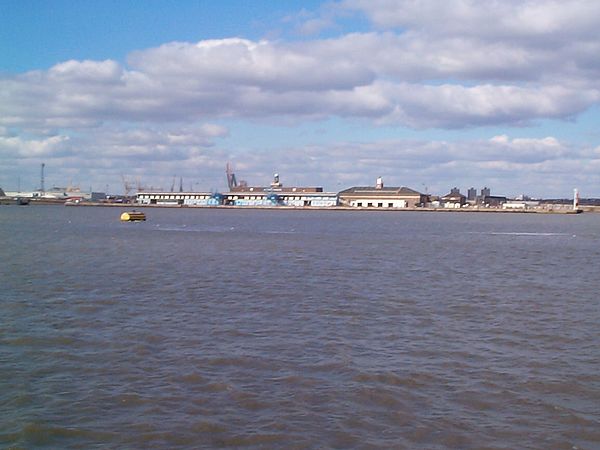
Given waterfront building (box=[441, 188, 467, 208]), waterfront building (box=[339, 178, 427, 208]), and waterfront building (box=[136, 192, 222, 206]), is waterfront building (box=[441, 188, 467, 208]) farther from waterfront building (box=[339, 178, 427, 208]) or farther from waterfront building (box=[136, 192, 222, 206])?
waterfront building (box=[136, 192, 222, 206])

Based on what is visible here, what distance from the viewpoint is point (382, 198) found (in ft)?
567

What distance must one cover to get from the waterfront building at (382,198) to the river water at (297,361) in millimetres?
146874

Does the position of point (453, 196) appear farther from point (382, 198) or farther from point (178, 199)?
point (178, 199)

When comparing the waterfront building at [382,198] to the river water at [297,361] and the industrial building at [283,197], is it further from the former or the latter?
the river water at [297,361]

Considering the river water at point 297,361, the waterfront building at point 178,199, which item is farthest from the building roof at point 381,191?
the river water at point 297,361

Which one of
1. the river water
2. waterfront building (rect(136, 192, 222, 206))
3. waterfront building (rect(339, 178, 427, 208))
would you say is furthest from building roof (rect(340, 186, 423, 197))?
the river water

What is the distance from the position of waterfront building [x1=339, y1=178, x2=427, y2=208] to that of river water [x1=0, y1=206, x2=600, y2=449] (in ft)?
482

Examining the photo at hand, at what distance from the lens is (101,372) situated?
1099 cm

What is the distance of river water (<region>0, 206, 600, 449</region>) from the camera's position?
336 inches

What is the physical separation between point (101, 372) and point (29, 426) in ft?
8.06

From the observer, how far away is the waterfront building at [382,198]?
17062 centimetres

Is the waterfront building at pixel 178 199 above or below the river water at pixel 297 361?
above

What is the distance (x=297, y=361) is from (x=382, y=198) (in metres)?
163

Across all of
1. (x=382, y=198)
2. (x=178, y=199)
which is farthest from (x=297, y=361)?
(x=178, y=199)
